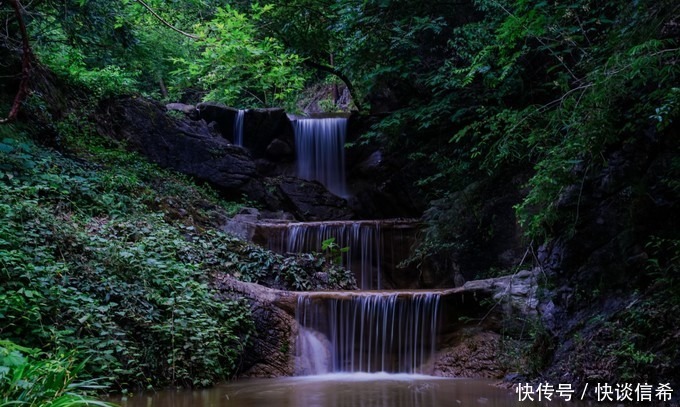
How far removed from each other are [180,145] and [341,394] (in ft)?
31.1

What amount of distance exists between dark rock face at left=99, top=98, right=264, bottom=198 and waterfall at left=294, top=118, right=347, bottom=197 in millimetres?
2693

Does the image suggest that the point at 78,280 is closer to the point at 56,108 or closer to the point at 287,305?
the point at 287,305

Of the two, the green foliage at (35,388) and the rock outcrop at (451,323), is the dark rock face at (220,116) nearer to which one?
the rock outcrop at (451,323)

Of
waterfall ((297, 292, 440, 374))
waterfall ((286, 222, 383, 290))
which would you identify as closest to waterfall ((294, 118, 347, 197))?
waterfall ((286, 222, 383, 290))

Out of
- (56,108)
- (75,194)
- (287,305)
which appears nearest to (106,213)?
(75,194)

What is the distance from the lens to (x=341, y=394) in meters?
6.42

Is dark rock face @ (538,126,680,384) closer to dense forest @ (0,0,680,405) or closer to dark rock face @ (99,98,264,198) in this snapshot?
dense forest @ (0,0,680,405)

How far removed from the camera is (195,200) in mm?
12141

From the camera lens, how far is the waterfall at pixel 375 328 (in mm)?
8453

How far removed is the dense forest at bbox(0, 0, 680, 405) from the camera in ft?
18.3

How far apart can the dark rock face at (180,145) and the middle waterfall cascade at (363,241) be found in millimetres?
2816

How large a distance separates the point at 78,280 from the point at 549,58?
27.2 feet

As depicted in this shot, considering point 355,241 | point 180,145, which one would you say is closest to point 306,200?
A: point 180,145

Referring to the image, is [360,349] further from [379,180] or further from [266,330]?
[379,180]
